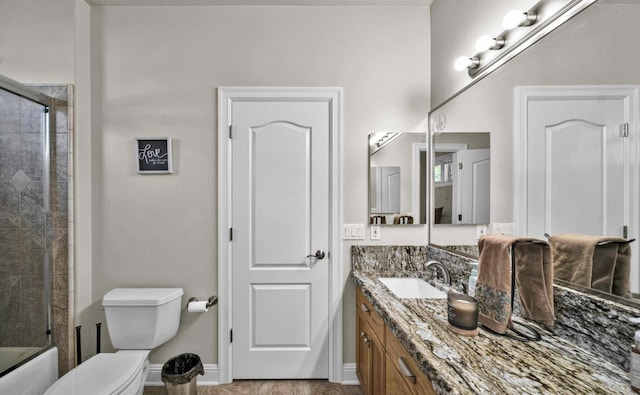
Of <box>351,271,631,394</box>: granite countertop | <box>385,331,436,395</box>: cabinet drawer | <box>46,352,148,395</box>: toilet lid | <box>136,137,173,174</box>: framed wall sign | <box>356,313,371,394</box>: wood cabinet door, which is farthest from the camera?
<box>136,137,173,174</box>: framed wall sign

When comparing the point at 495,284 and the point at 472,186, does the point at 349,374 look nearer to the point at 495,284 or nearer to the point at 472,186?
the point at 495,284

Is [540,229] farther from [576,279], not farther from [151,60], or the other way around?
[151,60]

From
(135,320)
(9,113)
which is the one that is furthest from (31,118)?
(135,320)

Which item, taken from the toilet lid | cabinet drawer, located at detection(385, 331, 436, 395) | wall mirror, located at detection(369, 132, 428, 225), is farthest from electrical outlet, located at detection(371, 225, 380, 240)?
the toilet lid

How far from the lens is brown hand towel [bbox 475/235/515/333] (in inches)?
42.9

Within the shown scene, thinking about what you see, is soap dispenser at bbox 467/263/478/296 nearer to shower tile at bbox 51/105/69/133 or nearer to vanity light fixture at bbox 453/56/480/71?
vanity light fixture at bbox 453/56/480/71

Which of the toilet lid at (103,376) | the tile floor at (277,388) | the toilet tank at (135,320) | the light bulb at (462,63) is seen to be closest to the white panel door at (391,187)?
the light bulb at (462,63)

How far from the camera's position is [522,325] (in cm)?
115

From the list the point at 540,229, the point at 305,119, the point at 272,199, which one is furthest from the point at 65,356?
the point at 540,229

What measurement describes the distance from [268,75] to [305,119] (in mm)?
416

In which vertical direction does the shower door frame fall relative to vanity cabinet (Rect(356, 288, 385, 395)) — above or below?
above

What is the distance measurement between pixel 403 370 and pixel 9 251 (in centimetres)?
230

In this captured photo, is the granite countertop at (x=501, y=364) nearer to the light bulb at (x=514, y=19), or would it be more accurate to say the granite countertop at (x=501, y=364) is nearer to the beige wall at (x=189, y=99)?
the beige wall at (x=189, y=99)

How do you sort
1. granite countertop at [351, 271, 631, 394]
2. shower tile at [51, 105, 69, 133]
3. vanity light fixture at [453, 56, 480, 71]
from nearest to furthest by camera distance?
granite countertop at [351, 271, 631, 394] → vanity light fixture at [453, 56, 480, 71] → shower tile at [51, 105, 69, 133]
